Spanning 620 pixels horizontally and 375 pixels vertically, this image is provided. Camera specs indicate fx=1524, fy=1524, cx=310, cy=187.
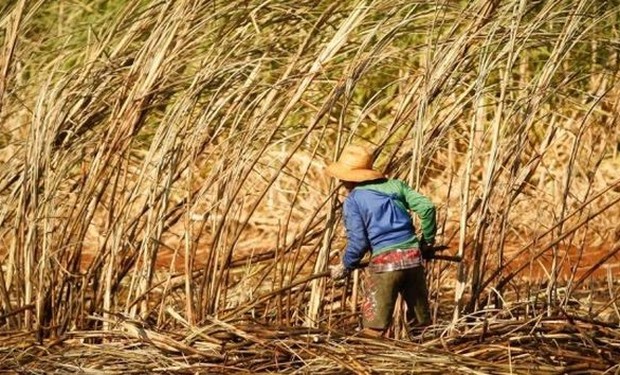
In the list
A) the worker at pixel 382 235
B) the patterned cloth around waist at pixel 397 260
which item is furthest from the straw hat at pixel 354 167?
the patterned cloth around waist at pixel 397 260

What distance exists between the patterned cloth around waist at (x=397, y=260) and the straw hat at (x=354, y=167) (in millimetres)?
313

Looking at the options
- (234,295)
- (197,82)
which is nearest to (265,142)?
(197,82)

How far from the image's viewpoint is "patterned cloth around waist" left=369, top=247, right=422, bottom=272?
603 centimetres

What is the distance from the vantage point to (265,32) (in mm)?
7543

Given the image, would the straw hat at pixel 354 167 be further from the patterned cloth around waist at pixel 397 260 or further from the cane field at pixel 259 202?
the patterned cloth around waist at pixel 397 260

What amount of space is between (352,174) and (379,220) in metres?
0.22

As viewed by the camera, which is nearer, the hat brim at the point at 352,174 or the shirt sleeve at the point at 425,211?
the shirt sleeve at the point at 425,211

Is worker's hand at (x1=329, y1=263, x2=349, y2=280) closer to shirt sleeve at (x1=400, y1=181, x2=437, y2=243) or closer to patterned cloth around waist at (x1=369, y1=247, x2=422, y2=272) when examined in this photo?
patterned cloth around waist at (x1=369, y1=247, x2=422, y2=272)

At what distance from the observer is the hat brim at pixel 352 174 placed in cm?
607

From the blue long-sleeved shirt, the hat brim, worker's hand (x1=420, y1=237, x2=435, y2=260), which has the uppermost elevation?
the hat brim

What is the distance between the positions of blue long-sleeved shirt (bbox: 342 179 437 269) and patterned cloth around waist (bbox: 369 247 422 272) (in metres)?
0.02

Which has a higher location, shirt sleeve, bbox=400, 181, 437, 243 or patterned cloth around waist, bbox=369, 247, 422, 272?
shirt sleeve, bbox=400, 181, 437, 243

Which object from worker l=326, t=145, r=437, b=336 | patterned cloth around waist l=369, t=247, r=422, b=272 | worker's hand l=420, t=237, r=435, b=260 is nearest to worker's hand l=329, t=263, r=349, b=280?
worker l=326, t=145, r=437, b=336

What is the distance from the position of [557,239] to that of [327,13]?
1.51m
